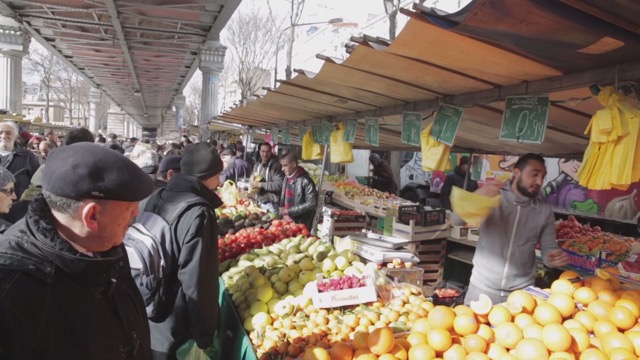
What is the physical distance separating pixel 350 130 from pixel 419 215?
1.60 metres

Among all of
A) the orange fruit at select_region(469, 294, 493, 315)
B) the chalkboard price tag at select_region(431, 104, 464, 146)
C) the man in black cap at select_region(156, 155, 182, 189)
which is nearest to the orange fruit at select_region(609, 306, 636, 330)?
the orange fruit at select_region(469, 294, 493, 315)

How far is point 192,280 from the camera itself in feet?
9.14

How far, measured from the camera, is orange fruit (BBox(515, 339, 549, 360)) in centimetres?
209

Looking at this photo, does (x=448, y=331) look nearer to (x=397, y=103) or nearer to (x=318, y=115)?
(x=397, y=103)

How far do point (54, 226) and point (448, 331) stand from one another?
1.93 meters

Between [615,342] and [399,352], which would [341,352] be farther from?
[615,342]

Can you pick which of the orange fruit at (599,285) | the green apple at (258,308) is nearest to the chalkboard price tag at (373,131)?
the green apple at (258,308)

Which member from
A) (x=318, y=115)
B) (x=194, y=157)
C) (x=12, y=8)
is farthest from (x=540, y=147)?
(x=12, y=8)

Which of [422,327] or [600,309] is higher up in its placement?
[600,309]

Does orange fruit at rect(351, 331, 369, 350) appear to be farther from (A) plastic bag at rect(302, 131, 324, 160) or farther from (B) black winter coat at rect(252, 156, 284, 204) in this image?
(A) plastic bag at rect(302, 131, 324, 160)

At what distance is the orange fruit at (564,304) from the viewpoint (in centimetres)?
250

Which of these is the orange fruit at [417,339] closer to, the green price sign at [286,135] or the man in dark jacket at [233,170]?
the green price sign at [286,135]

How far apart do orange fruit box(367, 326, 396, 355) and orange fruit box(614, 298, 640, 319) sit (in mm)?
1229

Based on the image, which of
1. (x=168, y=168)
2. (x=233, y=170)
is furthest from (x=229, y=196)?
(x=168, y=168)
